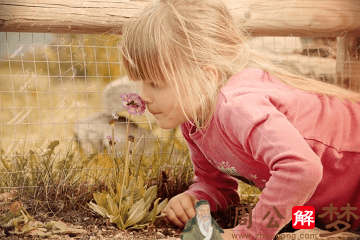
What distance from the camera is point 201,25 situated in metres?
1.06

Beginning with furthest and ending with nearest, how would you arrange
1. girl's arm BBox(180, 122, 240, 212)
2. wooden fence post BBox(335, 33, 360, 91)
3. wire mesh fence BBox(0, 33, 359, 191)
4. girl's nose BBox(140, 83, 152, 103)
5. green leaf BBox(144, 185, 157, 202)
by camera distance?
wooden fence post BBox(335, 33, 360, 91) < wire mesh fence BBox(0, 33, 359, 191) < girl's arm BBox(180, 122, 240, 212) < green leaf BBox(144, 185, 157, 202) < girl's nose BBox(140, 83, 152, 103)

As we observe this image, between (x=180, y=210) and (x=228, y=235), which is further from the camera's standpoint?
(x=180, y=210)

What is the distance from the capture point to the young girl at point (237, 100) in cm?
96

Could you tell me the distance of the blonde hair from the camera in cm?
105

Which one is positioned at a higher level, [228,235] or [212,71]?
[212,71]

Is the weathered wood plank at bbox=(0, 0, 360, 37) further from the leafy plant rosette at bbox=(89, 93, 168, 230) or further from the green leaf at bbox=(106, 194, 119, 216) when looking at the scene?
the green leaf at bbox=(106, 194, 119, 216)

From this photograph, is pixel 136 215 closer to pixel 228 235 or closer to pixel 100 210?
pixel 100 210

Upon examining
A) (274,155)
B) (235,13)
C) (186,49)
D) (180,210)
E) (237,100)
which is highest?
(235,13)

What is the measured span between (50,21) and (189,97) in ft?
2.01

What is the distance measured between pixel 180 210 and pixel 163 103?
36 centimetres

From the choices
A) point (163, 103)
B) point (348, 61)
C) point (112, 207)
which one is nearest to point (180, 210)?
point (112, 207)

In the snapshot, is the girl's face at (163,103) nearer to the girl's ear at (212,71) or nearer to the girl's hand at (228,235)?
the girl's ear at (212,71)

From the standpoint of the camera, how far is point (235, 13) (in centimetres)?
150

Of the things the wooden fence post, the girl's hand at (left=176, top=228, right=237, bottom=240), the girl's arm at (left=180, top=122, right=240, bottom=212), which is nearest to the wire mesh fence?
the wooden fence post
